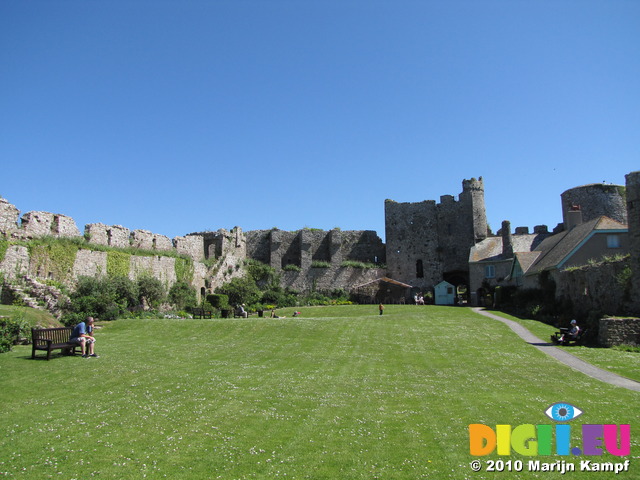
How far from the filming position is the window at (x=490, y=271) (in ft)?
136

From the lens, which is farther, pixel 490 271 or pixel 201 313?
pixel 490 271

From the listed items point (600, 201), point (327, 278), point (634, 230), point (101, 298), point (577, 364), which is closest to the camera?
point (577, 364)

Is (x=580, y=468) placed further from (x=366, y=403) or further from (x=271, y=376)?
(x=271, y=376)

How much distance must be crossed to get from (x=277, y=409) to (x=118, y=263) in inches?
988

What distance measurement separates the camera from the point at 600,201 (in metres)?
45.1

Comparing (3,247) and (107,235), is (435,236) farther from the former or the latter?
(3,247)

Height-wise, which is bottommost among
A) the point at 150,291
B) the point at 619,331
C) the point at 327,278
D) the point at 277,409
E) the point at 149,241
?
the point at 277,409

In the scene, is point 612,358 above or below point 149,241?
below

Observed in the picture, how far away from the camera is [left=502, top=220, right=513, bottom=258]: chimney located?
40781 mm

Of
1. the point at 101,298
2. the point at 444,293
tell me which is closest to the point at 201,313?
the point at 101,298

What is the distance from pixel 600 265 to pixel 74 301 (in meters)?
24.2

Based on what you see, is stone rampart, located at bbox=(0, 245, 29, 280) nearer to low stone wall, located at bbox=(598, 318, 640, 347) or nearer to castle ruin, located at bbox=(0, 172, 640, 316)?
castle ruin, located at bbox=(0, 172, 640, 316)

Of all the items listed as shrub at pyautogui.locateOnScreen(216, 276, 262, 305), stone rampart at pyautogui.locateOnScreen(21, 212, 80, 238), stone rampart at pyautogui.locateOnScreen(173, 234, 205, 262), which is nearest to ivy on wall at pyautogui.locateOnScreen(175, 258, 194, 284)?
stone rampart at pyautogui.locateOnScreen(173, 234, 205, 262)

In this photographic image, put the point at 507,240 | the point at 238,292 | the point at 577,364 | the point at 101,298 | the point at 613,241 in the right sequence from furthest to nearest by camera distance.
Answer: the point at 507,240, the point at 238,292, the point at 613,241, the point at 101,298, the point at 577,364
